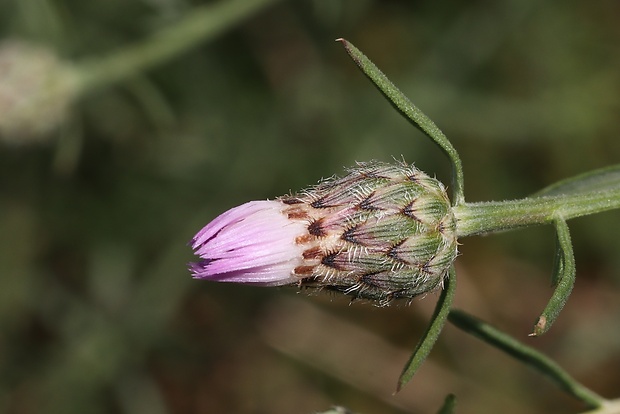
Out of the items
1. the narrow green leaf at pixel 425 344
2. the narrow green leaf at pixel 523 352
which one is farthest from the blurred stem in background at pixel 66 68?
the narrow green leaf at pixel 425 344

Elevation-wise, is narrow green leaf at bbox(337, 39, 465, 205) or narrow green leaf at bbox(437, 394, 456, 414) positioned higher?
narrow green leaf at bbox(337, 39, 465, 205)

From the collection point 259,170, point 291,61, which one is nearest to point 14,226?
point 259,170

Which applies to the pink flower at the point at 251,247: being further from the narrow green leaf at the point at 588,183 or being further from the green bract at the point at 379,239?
the narrow green leaf at the point at 588,183

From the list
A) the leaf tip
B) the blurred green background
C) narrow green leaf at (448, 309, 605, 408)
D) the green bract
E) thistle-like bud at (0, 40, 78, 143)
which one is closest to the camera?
the leaf tip

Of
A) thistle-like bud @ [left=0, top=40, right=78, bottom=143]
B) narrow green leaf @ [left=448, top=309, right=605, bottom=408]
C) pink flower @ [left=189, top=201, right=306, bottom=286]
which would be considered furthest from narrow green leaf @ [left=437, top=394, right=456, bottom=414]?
thistle-like bud @ [left=0, top=40, right=78, bottom=143]

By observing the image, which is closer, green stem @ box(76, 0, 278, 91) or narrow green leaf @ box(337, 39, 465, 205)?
narrow green leaf @ box(337, 39, 465, 205)

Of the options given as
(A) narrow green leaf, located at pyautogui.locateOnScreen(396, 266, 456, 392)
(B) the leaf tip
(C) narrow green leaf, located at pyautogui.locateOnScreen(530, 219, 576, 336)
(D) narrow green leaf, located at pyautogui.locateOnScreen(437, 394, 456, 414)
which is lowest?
(D) narrow green leaf, located at pyautogui.locateOnScreen(437, 394, 456, 414)

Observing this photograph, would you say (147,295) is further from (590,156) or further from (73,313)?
(590,156)

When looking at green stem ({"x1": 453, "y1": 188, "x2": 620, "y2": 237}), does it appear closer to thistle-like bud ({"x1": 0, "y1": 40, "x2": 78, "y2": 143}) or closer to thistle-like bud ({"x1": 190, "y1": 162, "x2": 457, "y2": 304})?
thistle-like bud ({"x1": 190, "y1": 162, "x2": 457, "y2": 304})
